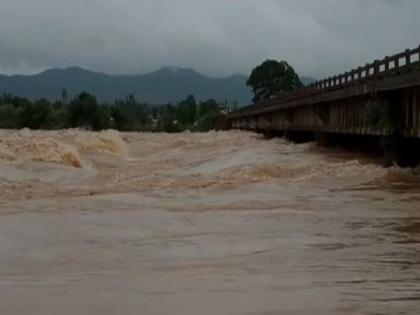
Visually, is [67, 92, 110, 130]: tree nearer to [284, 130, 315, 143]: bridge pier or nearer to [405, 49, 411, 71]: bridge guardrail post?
[284, 130, 315, 143]: bridge pier

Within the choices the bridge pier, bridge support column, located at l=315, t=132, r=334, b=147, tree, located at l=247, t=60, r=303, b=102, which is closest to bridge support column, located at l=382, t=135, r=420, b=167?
bridge support column, located at l=315, t=132, r=334, b=147

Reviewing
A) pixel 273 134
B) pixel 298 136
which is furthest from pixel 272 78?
pixel 298 136

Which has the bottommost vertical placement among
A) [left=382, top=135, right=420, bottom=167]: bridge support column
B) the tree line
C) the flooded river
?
the flooded river

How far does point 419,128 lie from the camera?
22.9 m

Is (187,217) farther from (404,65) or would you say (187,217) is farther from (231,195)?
(404,65)

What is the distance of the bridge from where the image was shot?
23870 millimetres

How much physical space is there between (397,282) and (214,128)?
106 metres

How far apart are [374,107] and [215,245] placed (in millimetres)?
15457

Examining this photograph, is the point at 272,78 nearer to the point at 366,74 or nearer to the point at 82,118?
the point at 82,118

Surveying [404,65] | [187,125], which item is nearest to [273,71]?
[187,125]

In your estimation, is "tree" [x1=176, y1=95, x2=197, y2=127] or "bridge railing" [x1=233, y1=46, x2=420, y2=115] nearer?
"bridge railing" [x1=233, y1=46, x2=420, y2=115]

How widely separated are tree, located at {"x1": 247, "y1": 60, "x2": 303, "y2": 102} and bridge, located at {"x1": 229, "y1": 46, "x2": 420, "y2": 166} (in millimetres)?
73827

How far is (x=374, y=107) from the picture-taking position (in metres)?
26.5

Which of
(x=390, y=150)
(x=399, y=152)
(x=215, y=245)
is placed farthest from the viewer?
(x=390, y=150)
